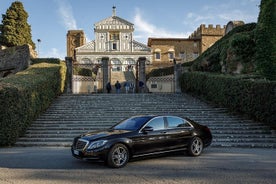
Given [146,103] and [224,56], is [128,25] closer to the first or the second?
[224,56]

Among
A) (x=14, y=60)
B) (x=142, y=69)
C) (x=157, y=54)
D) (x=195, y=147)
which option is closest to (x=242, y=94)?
(x=195, y=147)

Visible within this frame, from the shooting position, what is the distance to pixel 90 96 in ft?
72.7

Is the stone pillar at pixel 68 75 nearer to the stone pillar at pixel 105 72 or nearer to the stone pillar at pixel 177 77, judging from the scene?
the stone pillar at pixel 105 72

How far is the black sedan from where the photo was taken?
7910mm

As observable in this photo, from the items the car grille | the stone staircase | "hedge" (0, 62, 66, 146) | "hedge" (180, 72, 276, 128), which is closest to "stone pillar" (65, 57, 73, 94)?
the stone staircase

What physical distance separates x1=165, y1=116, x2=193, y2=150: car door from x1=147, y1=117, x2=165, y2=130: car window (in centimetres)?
18

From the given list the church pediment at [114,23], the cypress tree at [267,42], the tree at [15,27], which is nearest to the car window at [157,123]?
the cypress tree at [267,42]

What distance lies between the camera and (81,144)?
8188 mm

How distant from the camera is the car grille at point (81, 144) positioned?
807 cm

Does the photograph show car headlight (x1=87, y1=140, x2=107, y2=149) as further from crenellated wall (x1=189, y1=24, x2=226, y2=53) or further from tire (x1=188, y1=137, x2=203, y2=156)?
crenellated wall (x1=189, y1=24, x2=226, y2=53)

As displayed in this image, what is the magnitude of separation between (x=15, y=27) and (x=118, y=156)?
41638mm

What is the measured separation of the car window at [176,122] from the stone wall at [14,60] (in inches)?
842

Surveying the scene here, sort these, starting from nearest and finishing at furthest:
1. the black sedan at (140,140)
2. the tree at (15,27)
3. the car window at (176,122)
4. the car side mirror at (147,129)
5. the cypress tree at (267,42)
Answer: the black sedan at (140,140), the car side mirror at (147,129), the car window at (176,122), the cypress tree at (267,42), the tree at (15,27)

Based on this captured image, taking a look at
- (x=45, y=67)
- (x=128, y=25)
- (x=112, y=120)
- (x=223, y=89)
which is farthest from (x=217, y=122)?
(x=128, y=25)
